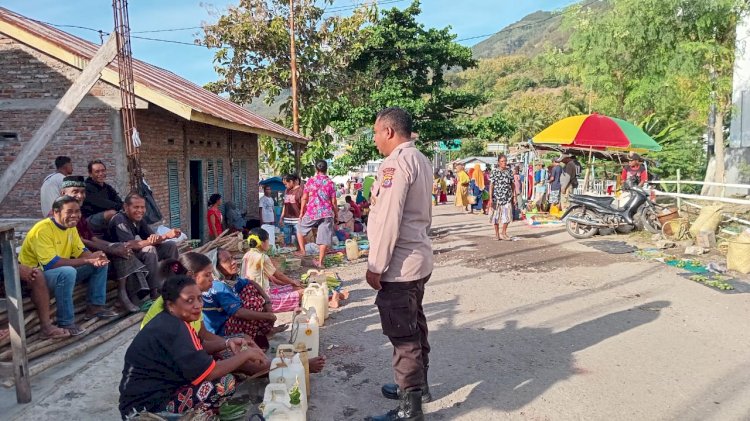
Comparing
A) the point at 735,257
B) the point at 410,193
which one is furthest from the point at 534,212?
the point at 410,193

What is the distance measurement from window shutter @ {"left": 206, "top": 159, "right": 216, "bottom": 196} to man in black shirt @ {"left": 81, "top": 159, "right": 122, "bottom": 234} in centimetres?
570

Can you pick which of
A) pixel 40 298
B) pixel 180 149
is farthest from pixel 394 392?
pixel 180 149

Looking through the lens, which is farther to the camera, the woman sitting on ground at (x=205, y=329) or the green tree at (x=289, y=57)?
the green tree at (x=289, y=57)

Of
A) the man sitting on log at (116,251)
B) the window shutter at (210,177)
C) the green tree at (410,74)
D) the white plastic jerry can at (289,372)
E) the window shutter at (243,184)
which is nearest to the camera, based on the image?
the white plastic jerry can at (289,372)

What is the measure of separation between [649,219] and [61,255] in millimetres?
10755

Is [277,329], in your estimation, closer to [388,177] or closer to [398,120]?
[388,177]

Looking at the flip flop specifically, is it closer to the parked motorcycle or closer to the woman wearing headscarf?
the parked motorcycle

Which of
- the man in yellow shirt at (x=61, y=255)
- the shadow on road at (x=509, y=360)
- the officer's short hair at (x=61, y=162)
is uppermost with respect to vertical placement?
the officer's short hair at (x=61, y=162)

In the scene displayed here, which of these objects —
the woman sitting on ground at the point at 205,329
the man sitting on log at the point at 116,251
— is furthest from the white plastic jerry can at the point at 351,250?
the woman sitting on ground at the point at 205,329

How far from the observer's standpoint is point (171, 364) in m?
3.19

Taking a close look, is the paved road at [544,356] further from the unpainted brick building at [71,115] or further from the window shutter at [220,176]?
the window shutter at [220,176]

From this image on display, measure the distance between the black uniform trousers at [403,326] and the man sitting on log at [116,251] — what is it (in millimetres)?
3399

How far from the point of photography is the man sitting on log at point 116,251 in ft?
18.5

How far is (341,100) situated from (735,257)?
45.2 ft
